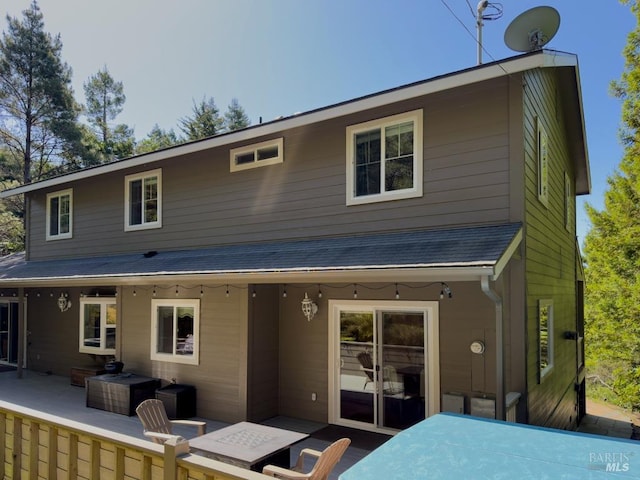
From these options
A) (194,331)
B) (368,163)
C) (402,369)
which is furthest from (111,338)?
(368,163)

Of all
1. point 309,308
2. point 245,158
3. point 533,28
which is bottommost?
point 309,308

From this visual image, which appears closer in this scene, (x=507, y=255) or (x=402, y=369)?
(x=507, y=255)

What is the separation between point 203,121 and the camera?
93.8ft

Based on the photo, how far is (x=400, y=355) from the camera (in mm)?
6383

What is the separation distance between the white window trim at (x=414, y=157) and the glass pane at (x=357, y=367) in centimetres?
175

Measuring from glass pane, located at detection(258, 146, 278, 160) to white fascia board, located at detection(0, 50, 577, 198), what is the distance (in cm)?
30

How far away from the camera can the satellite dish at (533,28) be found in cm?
716

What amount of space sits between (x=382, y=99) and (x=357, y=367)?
3916 mm

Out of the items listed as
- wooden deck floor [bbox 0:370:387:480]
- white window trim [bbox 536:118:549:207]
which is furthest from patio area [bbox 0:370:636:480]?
white window trim [bbox 536:118:549:207]

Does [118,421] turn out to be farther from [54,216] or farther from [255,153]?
[54,216]

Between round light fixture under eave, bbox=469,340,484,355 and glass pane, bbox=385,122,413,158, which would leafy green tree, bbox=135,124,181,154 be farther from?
round light fixture under eave, bbox=469,340,484,355

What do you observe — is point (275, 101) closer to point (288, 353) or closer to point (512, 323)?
point (288, 353)

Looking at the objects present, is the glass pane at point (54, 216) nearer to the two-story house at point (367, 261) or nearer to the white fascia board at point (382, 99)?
the two-story house at point (367, 261)

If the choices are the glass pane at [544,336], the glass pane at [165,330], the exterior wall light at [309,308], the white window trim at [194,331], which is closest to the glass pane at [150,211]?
the white window trim at [194,331]
